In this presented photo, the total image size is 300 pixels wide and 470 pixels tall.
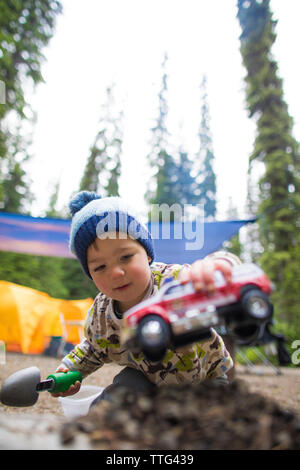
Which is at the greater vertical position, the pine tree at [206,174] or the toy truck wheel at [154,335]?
the pine tree at [206,174]

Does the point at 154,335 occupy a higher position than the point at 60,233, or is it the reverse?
the point at 60,233

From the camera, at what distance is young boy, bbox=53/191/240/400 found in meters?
0.49

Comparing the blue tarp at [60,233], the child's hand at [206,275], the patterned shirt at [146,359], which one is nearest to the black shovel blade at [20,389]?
the patterned shirt at [146,359]

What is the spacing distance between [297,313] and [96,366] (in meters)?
0.58

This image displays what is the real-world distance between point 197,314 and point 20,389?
0.42 m

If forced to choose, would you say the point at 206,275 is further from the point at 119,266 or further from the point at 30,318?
the point at 30,318

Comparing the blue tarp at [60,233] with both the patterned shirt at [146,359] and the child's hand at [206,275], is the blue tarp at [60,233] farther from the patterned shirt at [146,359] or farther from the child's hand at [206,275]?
the child's hand at [206,275]

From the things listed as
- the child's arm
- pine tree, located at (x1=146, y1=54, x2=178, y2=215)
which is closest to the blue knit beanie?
the child's arm

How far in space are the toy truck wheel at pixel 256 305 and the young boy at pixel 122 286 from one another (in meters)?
0.04

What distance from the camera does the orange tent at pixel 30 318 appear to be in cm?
380

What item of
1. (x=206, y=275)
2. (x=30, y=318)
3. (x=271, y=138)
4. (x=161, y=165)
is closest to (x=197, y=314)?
(x=206, y=275)

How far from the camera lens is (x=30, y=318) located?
157 inches

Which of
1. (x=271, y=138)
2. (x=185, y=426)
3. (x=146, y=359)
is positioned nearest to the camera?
(x=185, y=426)
